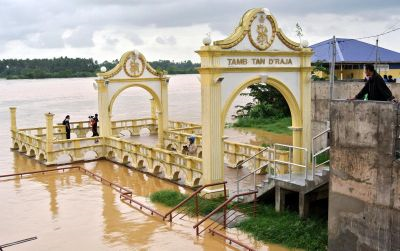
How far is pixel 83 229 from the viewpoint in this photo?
12047 mm

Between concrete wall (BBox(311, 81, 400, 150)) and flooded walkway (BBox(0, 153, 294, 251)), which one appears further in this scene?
concrete wall (BBox(311, 81, 400, 150))

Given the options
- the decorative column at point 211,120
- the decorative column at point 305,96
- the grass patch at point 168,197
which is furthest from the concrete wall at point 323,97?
the grass patch at point 168,197

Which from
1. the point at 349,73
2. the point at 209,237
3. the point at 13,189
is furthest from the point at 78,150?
the point at 349,73

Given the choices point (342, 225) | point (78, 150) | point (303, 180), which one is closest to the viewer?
point (342, 225)

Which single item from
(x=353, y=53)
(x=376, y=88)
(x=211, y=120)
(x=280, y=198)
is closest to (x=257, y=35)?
(x=211, y=120)

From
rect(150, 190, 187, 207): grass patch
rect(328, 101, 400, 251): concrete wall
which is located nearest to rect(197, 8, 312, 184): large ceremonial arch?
rect(150, 190, 187, 207): grass patch

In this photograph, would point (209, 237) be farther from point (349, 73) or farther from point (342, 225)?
point (349, 73)

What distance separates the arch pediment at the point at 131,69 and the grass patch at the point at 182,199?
8.15 meters

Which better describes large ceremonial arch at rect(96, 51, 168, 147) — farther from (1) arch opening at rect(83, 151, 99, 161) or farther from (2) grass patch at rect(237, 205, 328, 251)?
(2) grass patch at rect(237, 205, 328, 251)

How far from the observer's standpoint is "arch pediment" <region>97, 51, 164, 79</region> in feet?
69.8

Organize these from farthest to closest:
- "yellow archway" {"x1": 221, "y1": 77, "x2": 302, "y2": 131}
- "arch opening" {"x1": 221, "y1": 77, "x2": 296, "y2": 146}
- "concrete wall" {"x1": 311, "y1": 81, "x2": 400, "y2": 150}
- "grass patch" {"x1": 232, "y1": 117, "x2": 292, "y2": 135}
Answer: "grass patch" {"x1": 232, "y1": 117, "x2": 292, "y2": 135} < "arch opening" {"x1": 221, "y1": 77, "x2": 296, "y2": 146} < "concrete wall" {"x1": 311, "y1": 81, "x2": 400, "y2": 150} < "yellow archway" {"x1": 221, "y1": 77, "x2": 302, "y2": 131}

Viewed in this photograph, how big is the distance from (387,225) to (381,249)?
0.45 metres

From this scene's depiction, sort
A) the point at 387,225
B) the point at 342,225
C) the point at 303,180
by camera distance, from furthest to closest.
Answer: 1. the point at 303,180
2. the point at 342,225
3. the point at 387,225

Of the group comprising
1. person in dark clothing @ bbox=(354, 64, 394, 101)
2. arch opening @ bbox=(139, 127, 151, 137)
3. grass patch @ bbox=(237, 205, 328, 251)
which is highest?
person in dark clothing @ bbox=(354, 64, 394, 101)
